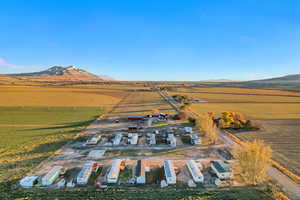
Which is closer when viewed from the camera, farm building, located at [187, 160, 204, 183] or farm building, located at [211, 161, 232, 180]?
farm building, located at [187, 160, 204, 183]

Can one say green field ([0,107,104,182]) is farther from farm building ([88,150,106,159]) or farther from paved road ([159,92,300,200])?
paved road ([159,92,300,200])

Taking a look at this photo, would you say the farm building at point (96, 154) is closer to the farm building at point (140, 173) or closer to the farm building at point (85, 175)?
the farm building at point (85, 175)

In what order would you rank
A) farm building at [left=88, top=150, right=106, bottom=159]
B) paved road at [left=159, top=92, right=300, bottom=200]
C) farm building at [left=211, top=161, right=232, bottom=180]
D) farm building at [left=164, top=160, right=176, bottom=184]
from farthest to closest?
farm building at [left=88, top=150, right=106, bottom=159] → farm building at [left=211, top=161, right=232, bottom=180] → farm building at [left=164, top=160, right=176, bottom=184] → paved road at [left=159, top=92, right=300, bottom=200]

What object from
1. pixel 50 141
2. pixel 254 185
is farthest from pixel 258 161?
pixel 50 141

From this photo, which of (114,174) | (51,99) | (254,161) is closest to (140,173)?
(114,174)

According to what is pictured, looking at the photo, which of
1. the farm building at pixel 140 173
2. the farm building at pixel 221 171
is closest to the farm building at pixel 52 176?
the farm building at pixel 140 173

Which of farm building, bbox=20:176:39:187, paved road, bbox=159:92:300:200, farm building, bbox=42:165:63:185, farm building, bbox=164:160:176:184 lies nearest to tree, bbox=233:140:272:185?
paved road, bbox=159:92:300:200

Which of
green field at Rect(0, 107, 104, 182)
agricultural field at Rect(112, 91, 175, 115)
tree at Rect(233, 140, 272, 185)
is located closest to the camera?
tree at Rect(233, 140, 272, 185)

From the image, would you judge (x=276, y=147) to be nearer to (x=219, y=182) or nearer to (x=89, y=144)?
(x=219, y=182)
